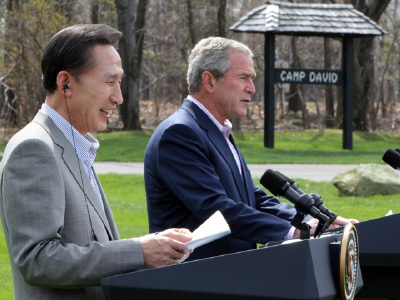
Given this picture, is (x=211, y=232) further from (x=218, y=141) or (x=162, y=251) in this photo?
(x=218, y=141)

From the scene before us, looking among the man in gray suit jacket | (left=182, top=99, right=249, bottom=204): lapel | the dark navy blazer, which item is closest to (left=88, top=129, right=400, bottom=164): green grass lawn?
(left=182, top=99, right=249, bottom=204): lapel

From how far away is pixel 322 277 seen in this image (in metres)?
1.99

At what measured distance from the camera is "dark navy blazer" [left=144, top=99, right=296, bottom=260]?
323 centimetres

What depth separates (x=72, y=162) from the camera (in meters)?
2.29

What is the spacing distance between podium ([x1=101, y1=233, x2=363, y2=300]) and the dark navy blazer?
44.9 inches

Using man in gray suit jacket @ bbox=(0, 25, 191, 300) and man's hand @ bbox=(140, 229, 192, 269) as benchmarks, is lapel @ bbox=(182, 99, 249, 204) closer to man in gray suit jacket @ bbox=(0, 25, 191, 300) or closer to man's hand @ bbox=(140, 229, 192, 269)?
man in gray suit jacket @ bbox=(0, 25, 191, 300)

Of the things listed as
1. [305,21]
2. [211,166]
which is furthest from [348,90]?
[211,166]

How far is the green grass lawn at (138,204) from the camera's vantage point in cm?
873

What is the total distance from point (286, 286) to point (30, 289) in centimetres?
85

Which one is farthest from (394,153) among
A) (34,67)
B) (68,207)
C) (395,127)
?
(395,127)

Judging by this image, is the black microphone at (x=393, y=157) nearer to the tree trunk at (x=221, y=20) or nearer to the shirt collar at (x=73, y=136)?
the shirt collar at (x=73, y=136)

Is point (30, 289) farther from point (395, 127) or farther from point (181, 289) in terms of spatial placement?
point (395, 127)

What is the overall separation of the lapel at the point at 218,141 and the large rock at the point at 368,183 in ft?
26.8

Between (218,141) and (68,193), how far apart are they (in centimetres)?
151
